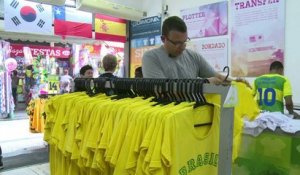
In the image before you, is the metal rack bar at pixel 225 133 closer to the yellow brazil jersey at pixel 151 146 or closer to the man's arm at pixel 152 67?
the yellow brazil jersey at pixel 151 146

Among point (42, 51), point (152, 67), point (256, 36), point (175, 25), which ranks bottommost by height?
point (152, 67)

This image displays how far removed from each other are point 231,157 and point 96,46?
24.9 ft

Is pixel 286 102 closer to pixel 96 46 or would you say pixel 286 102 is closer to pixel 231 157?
pixel 231 157

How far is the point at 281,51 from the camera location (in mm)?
4480

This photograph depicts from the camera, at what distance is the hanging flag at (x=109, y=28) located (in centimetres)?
614

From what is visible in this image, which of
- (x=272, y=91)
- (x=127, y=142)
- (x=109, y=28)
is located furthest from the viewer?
(x=109, y=28)

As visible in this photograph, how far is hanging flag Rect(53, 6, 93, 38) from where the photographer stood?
5641 millimetres

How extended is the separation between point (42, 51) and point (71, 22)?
14.3 ft

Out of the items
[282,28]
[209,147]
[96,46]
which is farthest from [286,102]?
[96,46]

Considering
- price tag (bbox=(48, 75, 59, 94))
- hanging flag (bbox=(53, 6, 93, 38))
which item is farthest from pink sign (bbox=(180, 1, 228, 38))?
price tag (bbox=(48, 75, 59, 94))

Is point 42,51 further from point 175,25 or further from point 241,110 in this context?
point 241,110

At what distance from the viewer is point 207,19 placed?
5.42m

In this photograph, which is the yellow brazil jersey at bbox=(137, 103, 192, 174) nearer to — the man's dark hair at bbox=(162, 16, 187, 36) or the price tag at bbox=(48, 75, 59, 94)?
the man's dark hair at bbox=(162, 16, 187, 36)

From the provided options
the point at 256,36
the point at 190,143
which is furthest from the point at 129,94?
the point at 256,36
